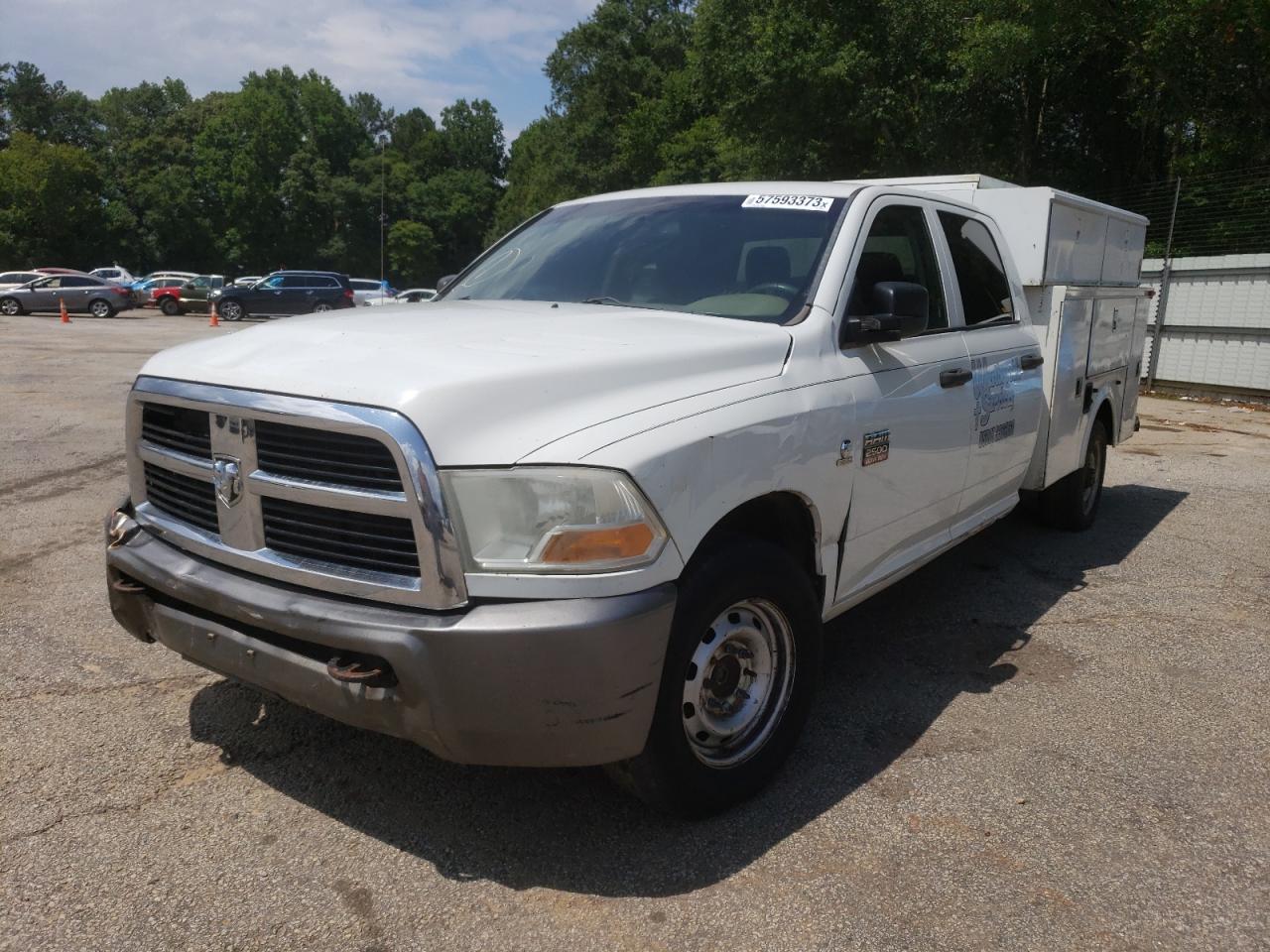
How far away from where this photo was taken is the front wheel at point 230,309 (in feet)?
114

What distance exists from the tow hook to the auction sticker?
7.78 ft

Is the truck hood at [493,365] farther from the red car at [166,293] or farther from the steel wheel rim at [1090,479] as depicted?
the red car at [166,293]

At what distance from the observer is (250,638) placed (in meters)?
2.73

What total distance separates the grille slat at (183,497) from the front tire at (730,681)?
4.64 ft

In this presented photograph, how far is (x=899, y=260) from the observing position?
4.05m

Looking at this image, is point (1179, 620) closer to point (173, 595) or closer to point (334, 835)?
point (334, 835)

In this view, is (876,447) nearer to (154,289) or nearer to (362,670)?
(362,670)

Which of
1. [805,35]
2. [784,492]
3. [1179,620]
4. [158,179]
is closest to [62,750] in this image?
[784,492]

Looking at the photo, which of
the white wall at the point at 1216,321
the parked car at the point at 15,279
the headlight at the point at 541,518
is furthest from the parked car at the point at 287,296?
the headlight at the point at 541,518

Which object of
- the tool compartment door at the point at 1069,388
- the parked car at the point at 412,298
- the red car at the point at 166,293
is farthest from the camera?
the red car at the point at 166,293

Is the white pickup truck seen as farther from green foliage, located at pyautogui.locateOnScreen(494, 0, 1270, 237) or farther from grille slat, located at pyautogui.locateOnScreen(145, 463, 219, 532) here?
green foliage, located at pyautogui.locateOnScreen(494, 0, 1270, 237)

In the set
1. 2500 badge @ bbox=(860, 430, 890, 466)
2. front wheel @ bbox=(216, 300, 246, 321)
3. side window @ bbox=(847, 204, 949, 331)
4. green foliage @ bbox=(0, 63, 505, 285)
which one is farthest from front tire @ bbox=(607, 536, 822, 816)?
green foliage @ bbox=(0, 63, 505, 285)

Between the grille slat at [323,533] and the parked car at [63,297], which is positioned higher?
the grille slat at [323,533]

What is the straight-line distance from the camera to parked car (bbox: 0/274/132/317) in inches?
1359
